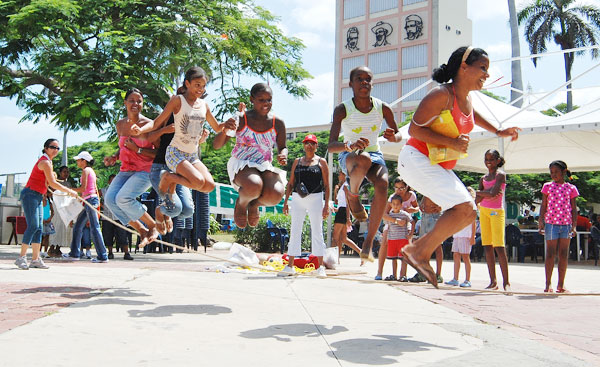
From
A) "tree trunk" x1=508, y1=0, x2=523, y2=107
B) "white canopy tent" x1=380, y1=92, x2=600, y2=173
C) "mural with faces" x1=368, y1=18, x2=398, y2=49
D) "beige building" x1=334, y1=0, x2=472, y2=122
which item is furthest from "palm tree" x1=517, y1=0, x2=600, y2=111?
"mural with faces" x1=368, y1=18, x2=398, y2=49

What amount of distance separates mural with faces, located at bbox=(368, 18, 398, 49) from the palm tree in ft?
118

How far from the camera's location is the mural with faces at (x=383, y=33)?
76688 mm

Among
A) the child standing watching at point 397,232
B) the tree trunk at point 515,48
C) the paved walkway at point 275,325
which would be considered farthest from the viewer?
the tree trunk at point 515,48

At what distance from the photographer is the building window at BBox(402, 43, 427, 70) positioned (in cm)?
7406

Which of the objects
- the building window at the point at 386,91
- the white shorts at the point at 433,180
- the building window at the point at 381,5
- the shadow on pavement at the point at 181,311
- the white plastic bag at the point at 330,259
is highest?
the building window at the point at 381,5

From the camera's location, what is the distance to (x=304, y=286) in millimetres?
7754

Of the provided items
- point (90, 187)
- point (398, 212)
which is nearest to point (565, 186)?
point (398, 212)

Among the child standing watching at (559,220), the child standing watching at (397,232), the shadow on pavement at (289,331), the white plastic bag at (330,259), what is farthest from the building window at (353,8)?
the shadow on pavement at (289,331)

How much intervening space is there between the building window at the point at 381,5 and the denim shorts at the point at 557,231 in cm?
7307

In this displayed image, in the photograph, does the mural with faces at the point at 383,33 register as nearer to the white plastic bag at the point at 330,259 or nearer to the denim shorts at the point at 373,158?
the white plastic bag at the point at 330,259

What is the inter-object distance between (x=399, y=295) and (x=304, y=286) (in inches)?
49.8

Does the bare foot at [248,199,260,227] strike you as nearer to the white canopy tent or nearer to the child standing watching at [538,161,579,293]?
the child standing watching at [538,161,579,293]

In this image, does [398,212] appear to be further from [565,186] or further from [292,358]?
[292,358]

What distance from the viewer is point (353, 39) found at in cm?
8006
